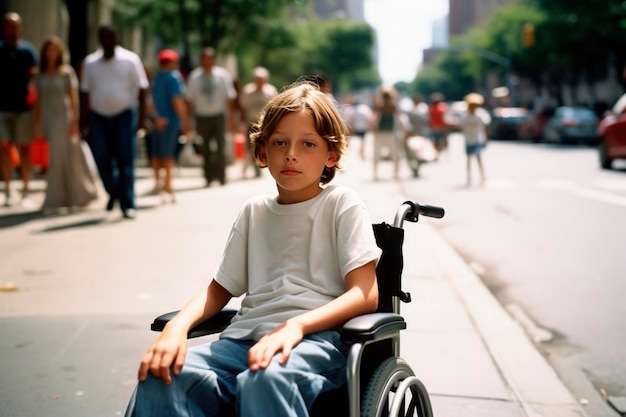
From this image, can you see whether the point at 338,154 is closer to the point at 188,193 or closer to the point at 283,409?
the point at 283,409

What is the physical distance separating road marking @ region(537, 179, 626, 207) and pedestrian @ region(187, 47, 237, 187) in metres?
5.45

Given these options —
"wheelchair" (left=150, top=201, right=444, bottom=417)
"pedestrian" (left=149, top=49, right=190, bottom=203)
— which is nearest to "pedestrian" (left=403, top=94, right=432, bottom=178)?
"pedestrian" (left=149, top=49, right=190, bottom=203)

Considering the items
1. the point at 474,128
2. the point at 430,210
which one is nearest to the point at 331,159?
the point at 430,210

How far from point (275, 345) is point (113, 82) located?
810 cm

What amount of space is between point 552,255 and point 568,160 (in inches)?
706

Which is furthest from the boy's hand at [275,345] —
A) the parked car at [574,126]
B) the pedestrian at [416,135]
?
the parked car at [574,126]

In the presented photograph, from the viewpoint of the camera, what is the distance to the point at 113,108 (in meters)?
10.2

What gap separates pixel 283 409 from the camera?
7.80 ft

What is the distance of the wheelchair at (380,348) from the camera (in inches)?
98.4

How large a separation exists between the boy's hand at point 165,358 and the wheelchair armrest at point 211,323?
0.75ft

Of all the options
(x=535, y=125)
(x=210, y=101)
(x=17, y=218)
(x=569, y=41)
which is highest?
(x=569, y=41)

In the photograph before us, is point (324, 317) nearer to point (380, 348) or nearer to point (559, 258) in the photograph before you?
point (380, 348)

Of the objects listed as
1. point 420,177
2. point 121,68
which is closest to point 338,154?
point 121,68

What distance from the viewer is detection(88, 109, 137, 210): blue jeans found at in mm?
10164
